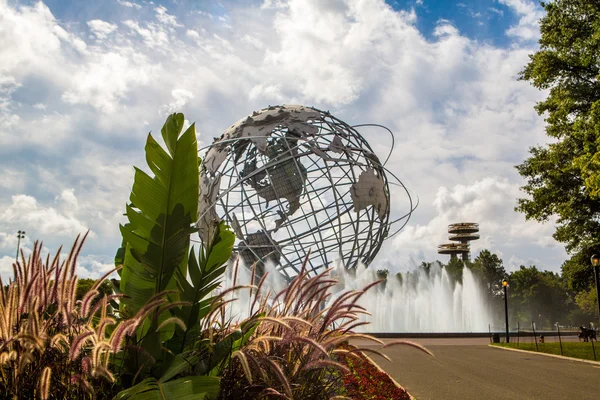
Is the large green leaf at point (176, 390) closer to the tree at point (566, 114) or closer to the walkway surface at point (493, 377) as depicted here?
the walkway surface at point (493, 377)

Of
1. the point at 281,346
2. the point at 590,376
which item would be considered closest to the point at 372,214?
the point at 590,376

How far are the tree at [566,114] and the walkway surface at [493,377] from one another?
7.26 meters

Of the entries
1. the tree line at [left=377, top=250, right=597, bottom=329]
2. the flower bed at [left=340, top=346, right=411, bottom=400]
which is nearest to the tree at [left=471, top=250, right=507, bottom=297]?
the tree line at [left=377, top=250, right=597, bottom=329]

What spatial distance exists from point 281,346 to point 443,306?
33571 mm

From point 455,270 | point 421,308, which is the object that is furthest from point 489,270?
point 421,308

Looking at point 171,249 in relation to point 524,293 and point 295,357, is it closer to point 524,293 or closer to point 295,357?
point 295,357

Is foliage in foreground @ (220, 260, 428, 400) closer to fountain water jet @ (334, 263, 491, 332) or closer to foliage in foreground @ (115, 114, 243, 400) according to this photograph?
foliage in foreground @ (115, 114, 243, 400)

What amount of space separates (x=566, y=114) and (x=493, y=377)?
13147 millimetres

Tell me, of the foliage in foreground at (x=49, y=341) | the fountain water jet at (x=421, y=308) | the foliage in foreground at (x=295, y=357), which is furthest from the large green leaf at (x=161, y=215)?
the fountain water jet at (x=421, y=308)

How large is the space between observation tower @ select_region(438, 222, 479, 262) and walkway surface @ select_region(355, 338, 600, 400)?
81.5 metres

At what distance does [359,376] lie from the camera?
29.0ft

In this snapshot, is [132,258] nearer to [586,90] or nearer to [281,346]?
[281,346]

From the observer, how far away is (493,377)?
11.2 m

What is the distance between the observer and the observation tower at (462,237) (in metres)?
94.8
